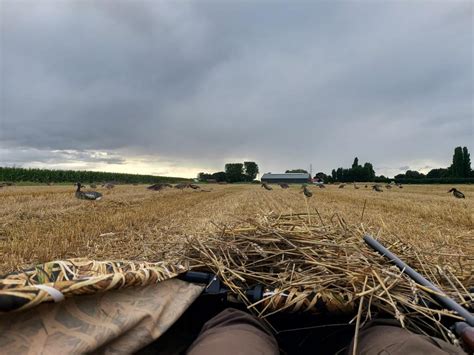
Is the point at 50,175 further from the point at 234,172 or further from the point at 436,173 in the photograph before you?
the point at 436,173

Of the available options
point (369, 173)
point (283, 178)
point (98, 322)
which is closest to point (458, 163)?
point (369, 173)

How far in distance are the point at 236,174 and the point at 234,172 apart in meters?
2.08

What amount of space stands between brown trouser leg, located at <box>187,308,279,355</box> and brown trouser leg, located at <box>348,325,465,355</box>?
322 mm

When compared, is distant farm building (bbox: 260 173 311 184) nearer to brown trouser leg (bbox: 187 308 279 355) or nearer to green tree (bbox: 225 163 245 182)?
green tree (bbox: 225 163 245 182)

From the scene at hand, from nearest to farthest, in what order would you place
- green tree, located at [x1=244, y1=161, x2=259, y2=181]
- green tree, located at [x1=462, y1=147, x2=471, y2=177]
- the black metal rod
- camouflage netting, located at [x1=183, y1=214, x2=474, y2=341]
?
1. the black metal rod
2. camouflage netting, located at [x1=183, y1=214, x2=474, y2=341]
3. green tree, located at [x1=462, y1=147, x2=471, y2=177]
4. green tree, located at [x1=244, y1=161, x2=259, y2=181]

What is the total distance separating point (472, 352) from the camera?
1148mm

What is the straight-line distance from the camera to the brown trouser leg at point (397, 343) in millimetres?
1119

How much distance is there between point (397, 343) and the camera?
1.17m

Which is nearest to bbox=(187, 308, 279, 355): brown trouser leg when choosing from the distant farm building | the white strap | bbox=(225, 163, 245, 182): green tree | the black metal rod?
the white strap

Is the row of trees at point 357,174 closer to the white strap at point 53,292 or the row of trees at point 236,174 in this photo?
the row of trees at point 236,174

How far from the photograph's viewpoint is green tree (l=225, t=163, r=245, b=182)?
91875 millimetres

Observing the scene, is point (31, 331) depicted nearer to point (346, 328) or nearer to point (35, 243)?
point (346, 328)

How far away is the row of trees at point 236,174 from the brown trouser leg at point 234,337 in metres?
86.5

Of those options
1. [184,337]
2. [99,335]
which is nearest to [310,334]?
[184,337]
